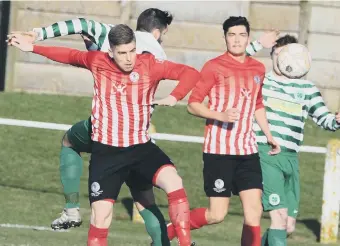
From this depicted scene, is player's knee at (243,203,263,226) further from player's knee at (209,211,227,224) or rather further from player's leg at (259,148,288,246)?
player's leg at (259,148,288,246)

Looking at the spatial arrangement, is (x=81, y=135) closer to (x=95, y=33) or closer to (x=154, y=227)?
(x=95, y=33)

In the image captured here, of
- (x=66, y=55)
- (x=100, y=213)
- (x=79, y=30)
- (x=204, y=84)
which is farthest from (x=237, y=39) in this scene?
(x=100, y=213)

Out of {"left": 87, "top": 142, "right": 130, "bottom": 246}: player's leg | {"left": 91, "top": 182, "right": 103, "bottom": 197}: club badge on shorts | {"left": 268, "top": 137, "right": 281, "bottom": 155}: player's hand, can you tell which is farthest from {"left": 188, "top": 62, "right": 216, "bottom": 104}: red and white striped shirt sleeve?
{"left": 91, "top": 182, "right": 103, "bottom": 197}: club badge on shorts

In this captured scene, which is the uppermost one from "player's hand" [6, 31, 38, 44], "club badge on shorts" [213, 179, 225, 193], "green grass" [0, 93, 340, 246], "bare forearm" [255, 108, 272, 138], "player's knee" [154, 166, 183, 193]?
"player's hand" [6, 31, 38, 44]

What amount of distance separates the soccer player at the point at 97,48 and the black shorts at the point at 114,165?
0.47 metres

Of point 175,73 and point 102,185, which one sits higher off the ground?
point 175,73

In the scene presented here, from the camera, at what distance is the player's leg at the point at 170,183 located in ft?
34.9

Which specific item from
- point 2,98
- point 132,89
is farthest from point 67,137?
point 2,98

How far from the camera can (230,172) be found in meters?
11.4

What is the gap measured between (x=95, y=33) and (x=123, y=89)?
2.94 ft

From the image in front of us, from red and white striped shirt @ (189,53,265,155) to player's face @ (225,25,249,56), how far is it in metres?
0.09

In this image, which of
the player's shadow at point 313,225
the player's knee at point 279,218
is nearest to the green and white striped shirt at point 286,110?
the player's knee at point 279,218

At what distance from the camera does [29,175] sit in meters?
16.3

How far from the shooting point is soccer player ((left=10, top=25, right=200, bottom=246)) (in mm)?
10703
